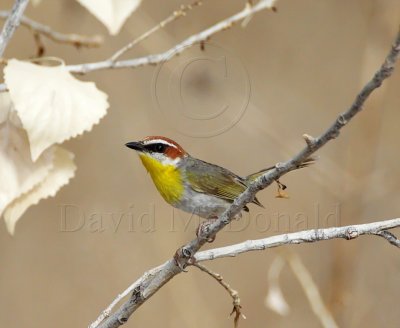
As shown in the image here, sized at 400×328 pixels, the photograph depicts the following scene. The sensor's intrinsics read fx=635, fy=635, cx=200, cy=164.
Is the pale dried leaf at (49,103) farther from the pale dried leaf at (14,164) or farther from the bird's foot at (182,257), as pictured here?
the bird's foot at (182,257)

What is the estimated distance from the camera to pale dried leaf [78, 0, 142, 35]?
957 millimetres

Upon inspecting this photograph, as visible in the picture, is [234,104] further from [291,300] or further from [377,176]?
[291,300]

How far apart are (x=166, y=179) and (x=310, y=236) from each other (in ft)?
2.37

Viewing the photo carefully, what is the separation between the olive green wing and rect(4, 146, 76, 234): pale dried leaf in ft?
1.78

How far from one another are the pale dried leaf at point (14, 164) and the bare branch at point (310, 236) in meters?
0.31

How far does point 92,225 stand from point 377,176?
111 centimetres

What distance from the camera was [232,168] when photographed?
2.63 m

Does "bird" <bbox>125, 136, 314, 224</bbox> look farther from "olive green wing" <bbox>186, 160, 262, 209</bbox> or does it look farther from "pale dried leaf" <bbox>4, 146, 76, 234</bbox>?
"pale dried leaf" <bbox>4, 146, 76, 234</bbox>

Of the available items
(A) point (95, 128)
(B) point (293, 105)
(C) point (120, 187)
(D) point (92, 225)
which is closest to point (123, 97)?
(A) point (95, 128)

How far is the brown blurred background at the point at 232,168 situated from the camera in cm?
239

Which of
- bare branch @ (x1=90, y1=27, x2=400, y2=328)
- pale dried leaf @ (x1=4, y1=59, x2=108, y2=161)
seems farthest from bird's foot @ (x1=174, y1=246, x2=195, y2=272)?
pale dried leaf @ (x1=4, y1=59, x2=108, y2=161)

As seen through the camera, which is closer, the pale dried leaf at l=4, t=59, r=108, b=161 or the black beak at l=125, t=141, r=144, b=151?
the pale dried leaf at l=4, t=59, r=108, b=161

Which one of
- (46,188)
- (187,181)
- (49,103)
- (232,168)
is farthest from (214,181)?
(232,168)

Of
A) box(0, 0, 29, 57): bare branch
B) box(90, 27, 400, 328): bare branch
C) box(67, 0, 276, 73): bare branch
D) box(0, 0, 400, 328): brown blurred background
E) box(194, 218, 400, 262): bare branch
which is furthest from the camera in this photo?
box(0, 0, 400, 328): brown blurred background
